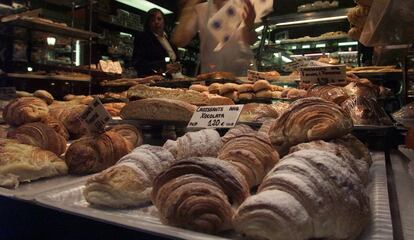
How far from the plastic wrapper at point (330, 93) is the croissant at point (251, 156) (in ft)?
2.54

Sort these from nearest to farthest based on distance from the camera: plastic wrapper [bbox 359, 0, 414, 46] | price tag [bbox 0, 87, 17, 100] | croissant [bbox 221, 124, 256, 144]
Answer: croissant [bbox 221, 124, 256, 144] → plastic wrapper [bbox 359, 0, 414, 46] → price tag [bbox 0, 87, 17, 100]

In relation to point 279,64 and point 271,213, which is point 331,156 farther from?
point 279,64

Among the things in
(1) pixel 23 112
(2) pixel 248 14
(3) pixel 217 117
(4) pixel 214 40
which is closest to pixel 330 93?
(3) pixel 217 117

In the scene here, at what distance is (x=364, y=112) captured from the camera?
5.52ft

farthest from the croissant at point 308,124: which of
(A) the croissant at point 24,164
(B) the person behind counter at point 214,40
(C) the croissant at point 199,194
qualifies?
(B) the person behind counter at point 214,40

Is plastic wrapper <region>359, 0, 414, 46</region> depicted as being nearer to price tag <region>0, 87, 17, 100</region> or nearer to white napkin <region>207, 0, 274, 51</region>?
white napkin <region>207, 0, 274, 51</region>

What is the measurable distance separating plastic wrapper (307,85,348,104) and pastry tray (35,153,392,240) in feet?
2.02

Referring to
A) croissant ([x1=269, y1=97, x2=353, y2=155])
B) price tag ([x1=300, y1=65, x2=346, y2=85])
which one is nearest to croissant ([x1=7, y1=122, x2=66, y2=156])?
croissant ([x1=269, y1=97, x2=353, y2=155])

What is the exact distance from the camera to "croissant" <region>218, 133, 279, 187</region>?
1.10 m

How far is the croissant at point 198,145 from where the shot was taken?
49.1 inches

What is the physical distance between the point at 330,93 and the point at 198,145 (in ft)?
3.02

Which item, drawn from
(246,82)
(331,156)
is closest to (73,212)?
(331,156)

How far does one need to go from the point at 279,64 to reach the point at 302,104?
4.52 metres

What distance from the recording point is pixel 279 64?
5.67m
